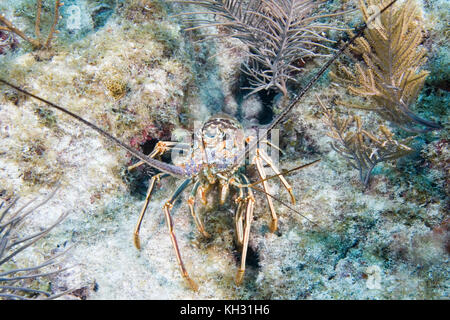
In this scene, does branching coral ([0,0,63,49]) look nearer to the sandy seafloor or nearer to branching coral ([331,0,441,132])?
the sandy seafloor

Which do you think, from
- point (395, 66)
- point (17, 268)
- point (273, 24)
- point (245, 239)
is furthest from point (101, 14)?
point (395, 66)

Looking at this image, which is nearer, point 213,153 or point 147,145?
point 213,153

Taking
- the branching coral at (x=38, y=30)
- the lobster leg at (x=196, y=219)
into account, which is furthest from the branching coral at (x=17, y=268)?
the branching coral at (x=38, y=30)

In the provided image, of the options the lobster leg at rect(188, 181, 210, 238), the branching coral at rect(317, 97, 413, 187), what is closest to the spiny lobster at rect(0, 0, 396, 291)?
the lobster leg at rect(188, 181, 210, 238)

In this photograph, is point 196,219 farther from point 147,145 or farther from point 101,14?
point 101,14

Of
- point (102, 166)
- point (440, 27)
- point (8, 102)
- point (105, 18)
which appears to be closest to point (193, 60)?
point (105, 18)
